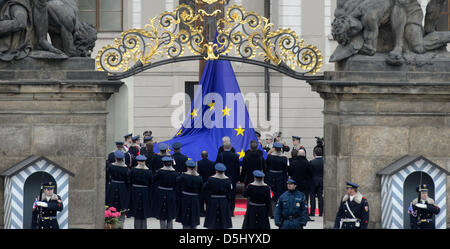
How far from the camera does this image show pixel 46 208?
19.4 m

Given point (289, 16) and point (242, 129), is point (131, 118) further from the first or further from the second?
point (242, 129)

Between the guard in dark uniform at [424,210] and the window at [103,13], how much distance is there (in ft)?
55.5

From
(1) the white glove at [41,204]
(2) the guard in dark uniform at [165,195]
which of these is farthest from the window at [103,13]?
(1) the white glove at [41,204]

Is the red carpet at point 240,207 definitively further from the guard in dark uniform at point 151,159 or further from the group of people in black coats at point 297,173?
the guard in dark uniform at point 151,159

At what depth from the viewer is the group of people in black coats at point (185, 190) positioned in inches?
868

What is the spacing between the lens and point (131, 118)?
1373 inches

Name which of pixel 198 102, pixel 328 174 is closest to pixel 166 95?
pixel 198 102

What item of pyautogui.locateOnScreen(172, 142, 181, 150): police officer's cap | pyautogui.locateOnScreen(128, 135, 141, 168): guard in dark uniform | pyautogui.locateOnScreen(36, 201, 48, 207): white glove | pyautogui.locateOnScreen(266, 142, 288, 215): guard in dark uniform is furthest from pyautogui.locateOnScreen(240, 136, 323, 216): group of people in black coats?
pyautogui.locateOnScreen(36, 201, 48, 207): white glove

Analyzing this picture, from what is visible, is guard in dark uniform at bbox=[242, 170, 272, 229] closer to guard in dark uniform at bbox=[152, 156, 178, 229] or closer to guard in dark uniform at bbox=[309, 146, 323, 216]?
guard in dark uniform at bbox=[152, 156, 178, 229]

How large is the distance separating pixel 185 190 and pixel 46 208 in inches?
171

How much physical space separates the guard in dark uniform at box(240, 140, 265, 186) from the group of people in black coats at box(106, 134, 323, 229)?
1.01 feet

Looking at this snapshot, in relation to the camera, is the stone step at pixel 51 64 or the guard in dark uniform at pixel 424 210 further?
the stone step at pixel 51 64

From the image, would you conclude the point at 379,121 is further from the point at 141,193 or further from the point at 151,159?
the point at 151,159

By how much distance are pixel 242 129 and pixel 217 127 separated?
22.7 inches
